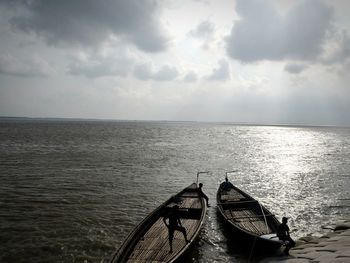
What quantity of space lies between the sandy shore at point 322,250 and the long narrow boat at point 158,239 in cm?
419

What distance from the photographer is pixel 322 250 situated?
13.8m

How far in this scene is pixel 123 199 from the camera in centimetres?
2423

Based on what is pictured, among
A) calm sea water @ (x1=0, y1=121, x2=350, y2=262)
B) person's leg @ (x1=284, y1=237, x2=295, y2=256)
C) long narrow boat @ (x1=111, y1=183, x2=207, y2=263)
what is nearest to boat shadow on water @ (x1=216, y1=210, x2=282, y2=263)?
calm sea water @ (x1=0, y1=121, x2=350, y2=262)

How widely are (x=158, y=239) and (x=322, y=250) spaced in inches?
313

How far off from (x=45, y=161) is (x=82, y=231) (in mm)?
26698

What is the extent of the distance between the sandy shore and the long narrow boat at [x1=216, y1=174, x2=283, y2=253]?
82cm

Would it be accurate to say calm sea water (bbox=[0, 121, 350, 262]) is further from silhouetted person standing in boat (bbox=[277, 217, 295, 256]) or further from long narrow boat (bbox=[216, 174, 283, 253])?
silhouetted person standing in boat (bbox=[277, 217, 295, 256])

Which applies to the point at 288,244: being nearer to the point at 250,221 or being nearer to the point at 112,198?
the point at 250,221

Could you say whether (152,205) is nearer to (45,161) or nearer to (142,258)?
(142,258)

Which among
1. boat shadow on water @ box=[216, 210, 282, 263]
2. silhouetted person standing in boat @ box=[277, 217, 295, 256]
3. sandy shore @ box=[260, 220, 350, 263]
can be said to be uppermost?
silhouetted person standing in boat @ box=[277, 217, 295, 256]

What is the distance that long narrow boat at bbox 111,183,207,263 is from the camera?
12180mm

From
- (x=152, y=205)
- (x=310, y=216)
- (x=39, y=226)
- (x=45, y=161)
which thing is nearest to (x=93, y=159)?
(x=45, y=161)

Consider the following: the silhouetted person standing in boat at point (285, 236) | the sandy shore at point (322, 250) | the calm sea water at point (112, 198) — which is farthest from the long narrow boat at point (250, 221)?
the calm sea water at point (112, 198)

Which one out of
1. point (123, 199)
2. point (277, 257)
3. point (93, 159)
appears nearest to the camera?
point (277, 257)
